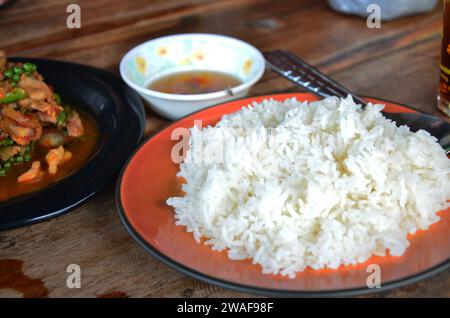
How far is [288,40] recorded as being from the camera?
95.6 inches

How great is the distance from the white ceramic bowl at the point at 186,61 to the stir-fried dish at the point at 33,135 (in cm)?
26

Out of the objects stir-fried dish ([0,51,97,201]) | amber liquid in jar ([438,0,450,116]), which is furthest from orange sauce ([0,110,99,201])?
amber liquid in jar ([438,0,450,116])

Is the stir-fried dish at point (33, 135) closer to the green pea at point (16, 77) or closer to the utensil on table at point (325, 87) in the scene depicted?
the green pea at point (16, 77)

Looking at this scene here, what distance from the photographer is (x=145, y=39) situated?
2465 millimetres

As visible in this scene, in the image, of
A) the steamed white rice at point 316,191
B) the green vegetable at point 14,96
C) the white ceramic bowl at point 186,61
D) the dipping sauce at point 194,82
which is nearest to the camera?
the steamed white rice at point 316,191

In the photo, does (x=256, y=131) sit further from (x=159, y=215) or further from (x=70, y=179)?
(x=70, y=179)

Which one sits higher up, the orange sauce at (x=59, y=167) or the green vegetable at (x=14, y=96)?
the green vegetable at (x=14, y=96)

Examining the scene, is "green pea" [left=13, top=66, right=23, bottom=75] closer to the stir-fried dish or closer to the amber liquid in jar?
the stir-fried dish

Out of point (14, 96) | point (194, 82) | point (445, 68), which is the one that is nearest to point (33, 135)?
point (14, 96)

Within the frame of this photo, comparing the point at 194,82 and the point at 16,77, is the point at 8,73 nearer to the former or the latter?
the point at 16,77

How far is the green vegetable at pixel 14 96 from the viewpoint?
1.61 meters

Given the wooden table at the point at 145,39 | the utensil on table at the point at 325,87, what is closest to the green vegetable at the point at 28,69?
the wooden table at the point at 145,39

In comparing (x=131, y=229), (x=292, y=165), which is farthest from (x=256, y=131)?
(x=131, y=229)

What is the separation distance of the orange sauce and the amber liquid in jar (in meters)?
1.12
